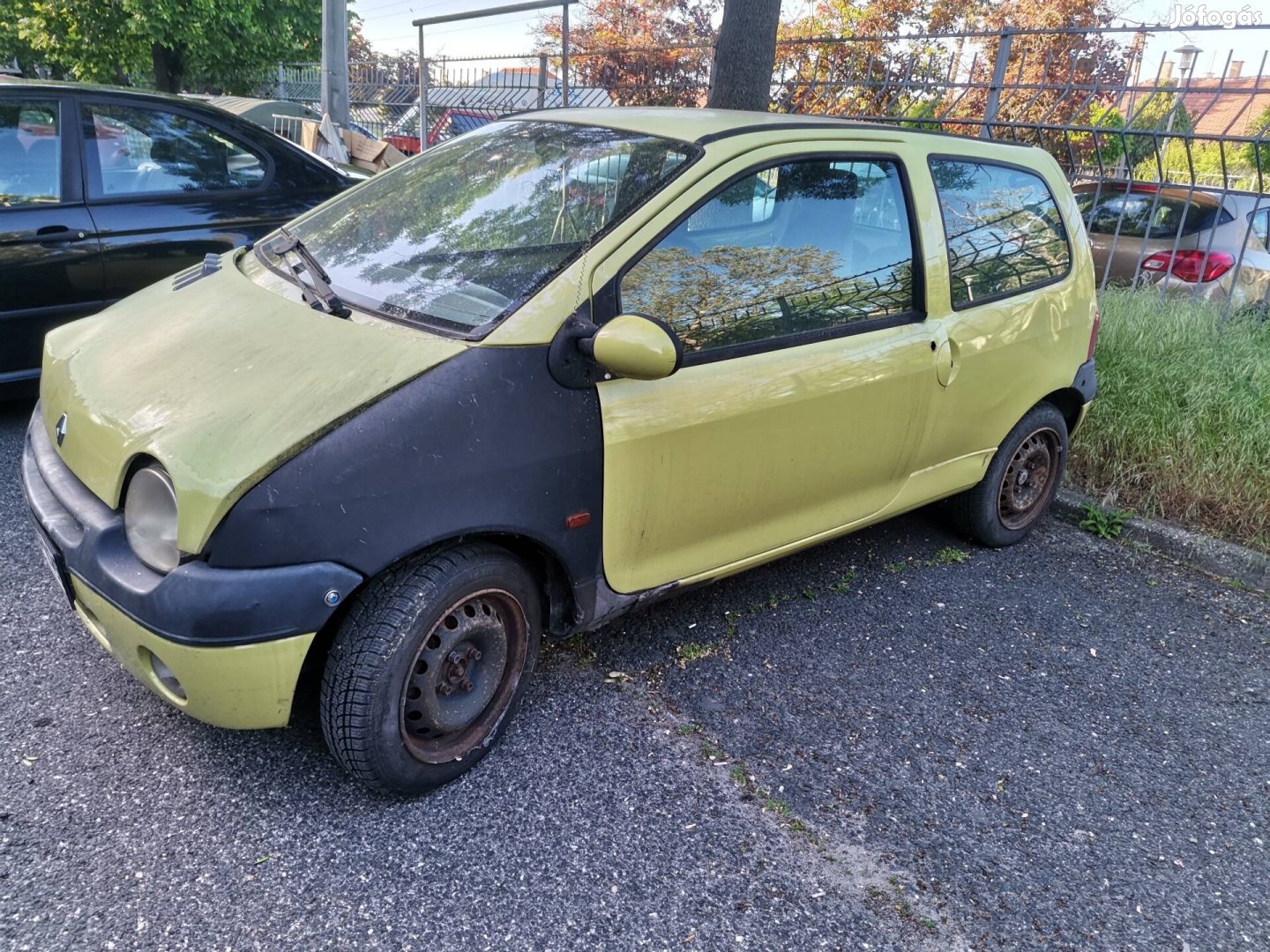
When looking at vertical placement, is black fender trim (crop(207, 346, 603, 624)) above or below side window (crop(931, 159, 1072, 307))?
below

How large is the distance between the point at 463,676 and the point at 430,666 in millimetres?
148

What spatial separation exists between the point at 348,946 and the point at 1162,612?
3.38 m

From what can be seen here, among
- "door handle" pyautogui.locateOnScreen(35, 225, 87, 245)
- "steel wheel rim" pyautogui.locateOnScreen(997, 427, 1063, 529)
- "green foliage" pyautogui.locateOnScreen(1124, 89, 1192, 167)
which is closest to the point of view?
"steel wheel rim" pyautogui.locateOnScreen(997, 427, 1063, 529)

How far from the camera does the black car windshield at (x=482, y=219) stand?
2646 millimetres

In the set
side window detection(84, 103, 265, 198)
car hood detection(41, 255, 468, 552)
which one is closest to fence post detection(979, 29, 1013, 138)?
side window detection(84, 103, 265, 198)

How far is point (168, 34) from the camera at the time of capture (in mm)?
12305

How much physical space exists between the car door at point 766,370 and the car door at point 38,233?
3246mm

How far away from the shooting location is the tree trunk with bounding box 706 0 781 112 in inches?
240

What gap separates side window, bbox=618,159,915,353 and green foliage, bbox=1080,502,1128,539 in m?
1.97

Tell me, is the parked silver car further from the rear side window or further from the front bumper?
the front bumper

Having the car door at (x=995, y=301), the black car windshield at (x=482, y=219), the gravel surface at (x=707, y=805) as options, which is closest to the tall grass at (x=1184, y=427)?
the car door at (x=995, y=301)

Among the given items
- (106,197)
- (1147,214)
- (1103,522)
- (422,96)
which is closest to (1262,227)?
(1147,214)

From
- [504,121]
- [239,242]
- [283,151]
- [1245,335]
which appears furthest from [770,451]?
[1245,335]

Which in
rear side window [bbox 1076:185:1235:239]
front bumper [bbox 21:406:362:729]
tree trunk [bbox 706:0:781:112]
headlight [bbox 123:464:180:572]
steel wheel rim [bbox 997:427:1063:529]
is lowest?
steel wheel rim [bbox 997:427:1063:529]
